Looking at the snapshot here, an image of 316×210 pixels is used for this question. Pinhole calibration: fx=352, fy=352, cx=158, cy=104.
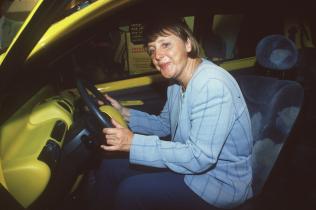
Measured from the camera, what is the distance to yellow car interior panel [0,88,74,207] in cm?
153

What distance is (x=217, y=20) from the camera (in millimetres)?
3469

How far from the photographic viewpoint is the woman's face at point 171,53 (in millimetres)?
1766

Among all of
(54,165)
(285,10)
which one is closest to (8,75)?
(54,165)

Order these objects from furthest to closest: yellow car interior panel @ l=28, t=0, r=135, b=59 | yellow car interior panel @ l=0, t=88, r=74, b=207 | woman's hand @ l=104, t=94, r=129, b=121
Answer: woman's hand @ l=104, t=94, r=129, b=121 < yellow car interior panel @ l=0, t=88, r=74, b=207 < yellow car interior panel @ l=28, t=0, r=135, b=59

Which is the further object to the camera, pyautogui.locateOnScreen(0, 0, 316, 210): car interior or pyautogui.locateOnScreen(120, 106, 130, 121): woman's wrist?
pyautogui.locateOnScreen(120, 106, 130, 121): woman's wrist

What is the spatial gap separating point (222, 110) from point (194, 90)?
0.19m

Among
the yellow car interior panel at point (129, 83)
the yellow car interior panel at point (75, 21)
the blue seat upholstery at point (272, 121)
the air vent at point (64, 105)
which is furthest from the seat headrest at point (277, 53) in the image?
the yellow car interior panel at point (129, 83)

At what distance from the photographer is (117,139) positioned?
1.69m

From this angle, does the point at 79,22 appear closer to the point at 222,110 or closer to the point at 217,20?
the point at 222,110

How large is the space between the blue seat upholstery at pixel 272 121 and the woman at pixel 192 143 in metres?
0.07

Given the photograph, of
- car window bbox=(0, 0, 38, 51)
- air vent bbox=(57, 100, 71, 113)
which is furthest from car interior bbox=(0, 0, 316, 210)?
car window bbox=(0, 0, 38, 51)

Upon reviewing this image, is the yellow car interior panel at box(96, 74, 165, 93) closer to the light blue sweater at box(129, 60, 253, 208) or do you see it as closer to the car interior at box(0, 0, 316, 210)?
the car interior at box(0, 0, 316, 210)

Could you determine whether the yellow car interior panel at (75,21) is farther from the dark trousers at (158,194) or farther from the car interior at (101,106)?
the dark trousers at (158,194)

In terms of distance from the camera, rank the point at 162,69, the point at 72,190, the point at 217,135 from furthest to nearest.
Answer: the point at 72,190 → the point at 162,69 → the point at 217,135
